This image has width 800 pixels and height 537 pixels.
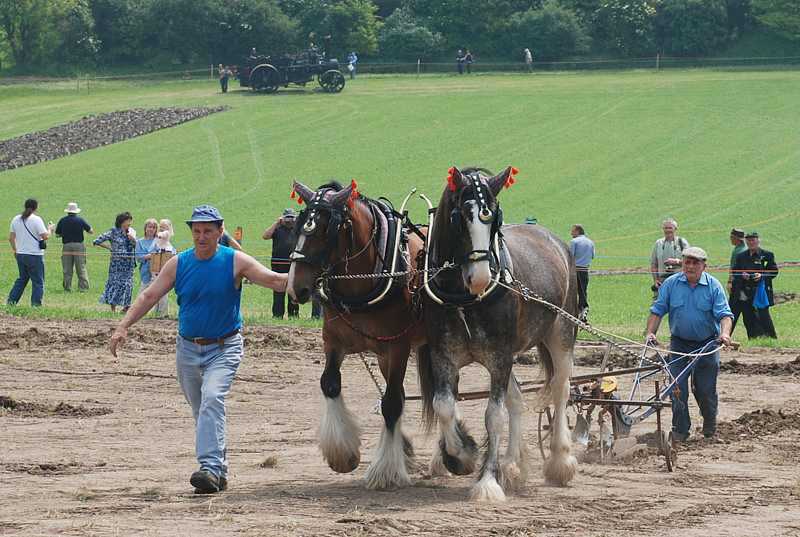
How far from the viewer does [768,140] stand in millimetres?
47906

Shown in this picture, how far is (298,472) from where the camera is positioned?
976 centimetres

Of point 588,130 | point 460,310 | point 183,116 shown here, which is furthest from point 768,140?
point 460,310

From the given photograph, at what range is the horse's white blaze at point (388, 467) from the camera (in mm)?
9234

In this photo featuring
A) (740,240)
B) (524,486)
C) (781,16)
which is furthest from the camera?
(781,16)

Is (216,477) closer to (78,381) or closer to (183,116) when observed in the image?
(78,381)

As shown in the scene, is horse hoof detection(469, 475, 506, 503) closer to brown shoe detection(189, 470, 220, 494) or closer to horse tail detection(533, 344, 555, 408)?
brown shoe detection(189, 470, 220, 494)

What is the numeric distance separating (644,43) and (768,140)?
30079mm

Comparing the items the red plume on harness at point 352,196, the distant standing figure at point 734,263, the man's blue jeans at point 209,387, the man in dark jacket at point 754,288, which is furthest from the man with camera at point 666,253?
the man's blue jeans at point 209,387

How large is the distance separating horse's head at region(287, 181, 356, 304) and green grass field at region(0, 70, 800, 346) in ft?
46.2

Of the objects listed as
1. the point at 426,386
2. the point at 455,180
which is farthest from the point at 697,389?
the point at 455,180

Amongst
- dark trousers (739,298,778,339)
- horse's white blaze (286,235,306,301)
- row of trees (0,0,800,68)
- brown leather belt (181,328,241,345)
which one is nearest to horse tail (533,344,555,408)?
horse's white blaze (286,235,306,301)

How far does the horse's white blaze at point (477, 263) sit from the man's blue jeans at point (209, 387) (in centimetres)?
164

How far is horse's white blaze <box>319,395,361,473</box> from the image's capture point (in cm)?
922

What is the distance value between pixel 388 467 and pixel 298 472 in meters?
0.86
